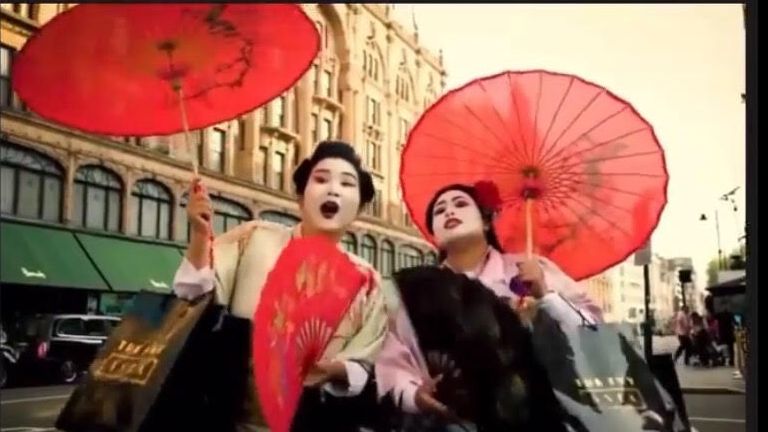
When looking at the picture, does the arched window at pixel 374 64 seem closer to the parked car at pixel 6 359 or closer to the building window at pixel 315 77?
the building window at pixel 315 77

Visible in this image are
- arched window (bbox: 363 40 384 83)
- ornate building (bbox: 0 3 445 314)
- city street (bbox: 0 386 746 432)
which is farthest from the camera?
arched window (bbox: 363 40 384 83)

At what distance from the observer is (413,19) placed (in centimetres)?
300

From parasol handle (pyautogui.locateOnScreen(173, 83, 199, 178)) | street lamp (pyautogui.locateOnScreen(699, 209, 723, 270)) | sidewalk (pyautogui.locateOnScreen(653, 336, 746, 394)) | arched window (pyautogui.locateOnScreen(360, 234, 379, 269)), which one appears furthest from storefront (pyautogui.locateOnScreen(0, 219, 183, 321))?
street lamp (pyautogui.locateOnScreen(699, 209, 723, 270))

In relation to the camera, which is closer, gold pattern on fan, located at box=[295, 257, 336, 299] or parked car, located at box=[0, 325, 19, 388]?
gold pattern on fan, located at box=[295, 257, 336, 299]

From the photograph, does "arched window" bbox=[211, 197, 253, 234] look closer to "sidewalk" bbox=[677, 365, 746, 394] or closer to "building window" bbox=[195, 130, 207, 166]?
"building window" bbox=[195, 130, 207, 166]

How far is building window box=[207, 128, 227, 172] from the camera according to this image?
2.90 metres

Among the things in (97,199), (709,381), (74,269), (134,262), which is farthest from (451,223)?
(74,269)

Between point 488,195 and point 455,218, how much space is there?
0.44 ft

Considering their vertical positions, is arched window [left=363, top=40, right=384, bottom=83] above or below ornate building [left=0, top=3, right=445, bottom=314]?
above

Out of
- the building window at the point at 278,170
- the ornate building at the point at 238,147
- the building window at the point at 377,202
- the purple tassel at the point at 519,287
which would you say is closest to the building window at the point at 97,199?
the ornate building at the point at 238,147

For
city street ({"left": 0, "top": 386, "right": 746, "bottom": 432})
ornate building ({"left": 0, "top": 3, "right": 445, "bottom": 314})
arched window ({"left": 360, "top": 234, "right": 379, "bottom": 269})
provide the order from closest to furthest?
1. city street ({"left": 0, "top": 386, "right": 746, "bottom": 432})
2. arched window ({"left": 360, "top": 234, "right": 379, "bottom": 269})
3. ornate building ({"left": 0, "top": 3, "right": 445, "bottom": 314})

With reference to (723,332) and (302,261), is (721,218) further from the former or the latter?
(302,261)

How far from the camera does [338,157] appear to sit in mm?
2830

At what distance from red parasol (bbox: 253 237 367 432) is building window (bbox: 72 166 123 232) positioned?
2.00ft
